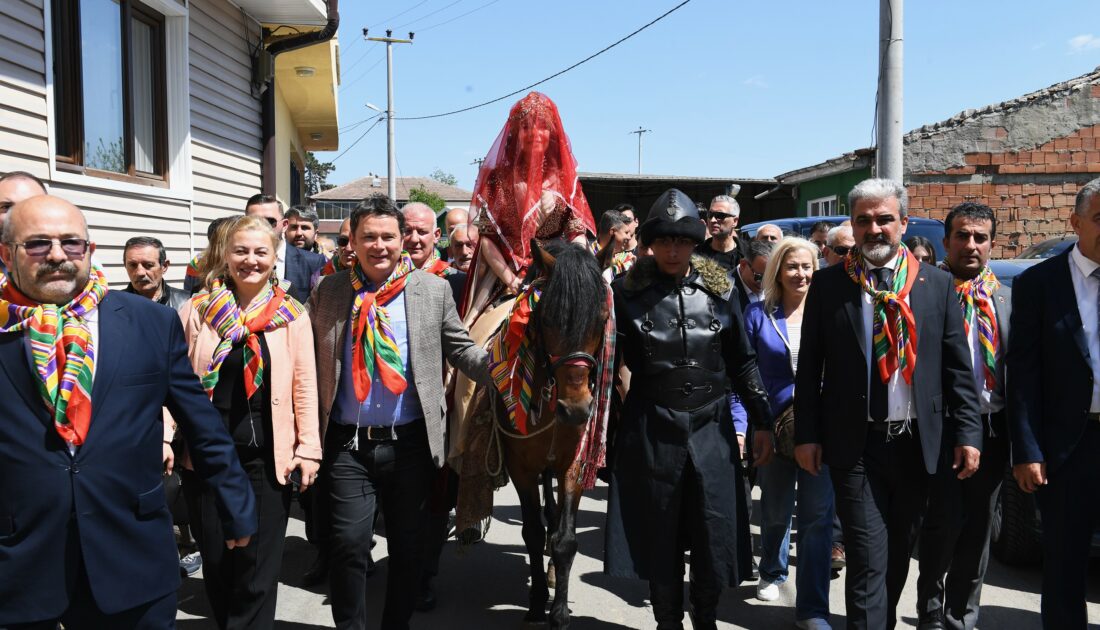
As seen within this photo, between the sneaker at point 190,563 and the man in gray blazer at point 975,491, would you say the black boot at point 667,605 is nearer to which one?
the man in gray blazer at point 975,491

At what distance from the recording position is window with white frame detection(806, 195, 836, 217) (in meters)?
20.3

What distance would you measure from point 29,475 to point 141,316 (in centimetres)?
59

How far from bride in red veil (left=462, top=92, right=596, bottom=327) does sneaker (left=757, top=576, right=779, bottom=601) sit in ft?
7.62

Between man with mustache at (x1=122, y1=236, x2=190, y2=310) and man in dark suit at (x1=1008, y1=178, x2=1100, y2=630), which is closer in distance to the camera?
man in dark suit at (x1=1008, y1=178, x2=1100, y2=630)

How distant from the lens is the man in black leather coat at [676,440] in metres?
3.91

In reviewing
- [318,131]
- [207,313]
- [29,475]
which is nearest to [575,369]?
[207,313]

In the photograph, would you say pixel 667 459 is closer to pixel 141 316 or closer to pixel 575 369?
pixel 575 369

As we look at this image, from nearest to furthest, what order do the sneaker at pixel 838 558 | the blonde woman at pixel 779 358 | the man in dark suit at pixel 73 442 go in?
the man in dark suit at pixel 73 442
the blonde woman at pixel 779 358
the sneaker at pixel 838 558

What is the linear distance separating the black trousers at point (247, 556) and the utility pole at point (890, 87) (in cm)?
805

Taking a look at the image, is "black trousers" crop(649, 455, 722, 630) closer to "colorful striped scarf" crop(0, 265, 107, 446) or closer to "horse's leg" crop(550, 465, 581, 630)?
"horse's leg" crop(550, 465, 581, 630)

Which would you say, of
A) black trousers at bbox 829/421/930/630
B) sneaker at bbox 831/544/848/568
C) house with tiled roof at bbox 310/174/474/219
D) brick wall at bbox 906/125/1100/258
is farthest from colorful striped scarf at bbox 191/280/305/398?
house with tiled roof at bbox 310/174/474/219

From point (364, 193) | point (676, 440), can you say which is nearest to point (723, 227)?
point (676, 440)

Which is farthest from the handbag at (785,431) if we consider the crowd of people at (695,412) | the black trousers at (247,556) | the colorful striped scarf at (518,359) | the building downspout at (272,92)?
the building downspout at (272,92)

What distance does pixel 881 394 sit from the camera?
12.1 ft
